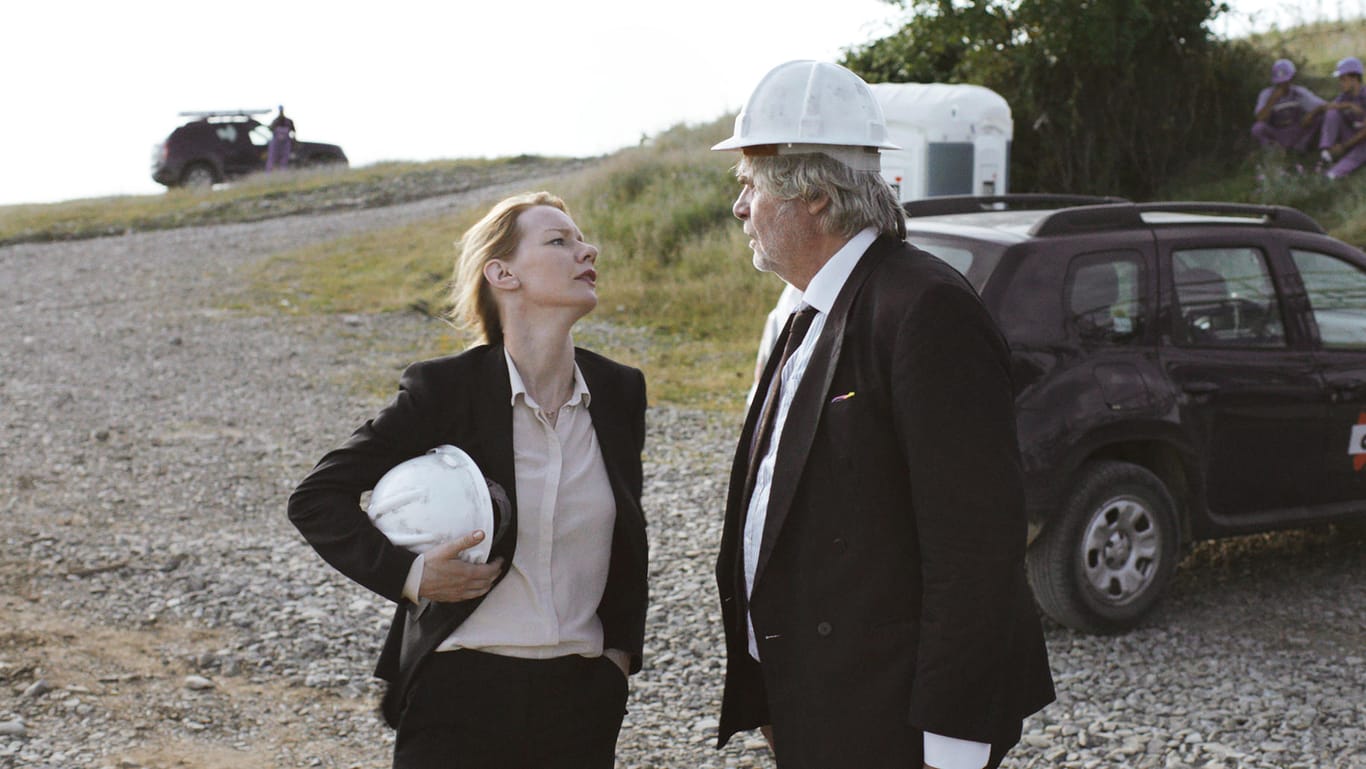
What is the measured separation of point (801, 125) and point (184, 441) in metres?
9.16

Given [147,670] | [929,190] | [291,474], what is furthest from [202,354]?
[147,670]

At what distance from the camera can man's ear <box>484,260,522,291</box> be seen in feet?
10.1

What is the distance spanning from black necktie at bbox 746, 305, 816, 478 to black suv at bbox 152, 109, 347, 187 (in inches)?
1222

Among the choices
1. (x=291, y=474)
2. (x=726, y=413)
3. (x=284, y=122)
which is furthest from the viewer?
(x=284, y=122)

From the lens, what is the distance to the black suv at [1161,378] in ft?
18.6

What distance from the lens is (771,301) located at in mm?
16312

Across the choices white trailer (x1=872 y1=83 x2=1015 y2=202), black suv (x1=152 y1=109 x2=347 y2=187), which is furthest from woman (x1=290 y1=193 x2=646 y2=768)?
black suv (x1=152 y1=109 x2=347 y2=187)

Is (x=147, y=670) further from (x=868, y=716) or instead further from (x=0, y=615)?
(x=868, y=716)

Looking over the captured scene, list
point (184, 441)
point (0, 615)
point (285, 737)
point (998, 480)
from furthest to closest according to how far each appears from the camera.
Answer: point (184, 441)
point (0, 615)
point (285, 737)
point (998, 480)

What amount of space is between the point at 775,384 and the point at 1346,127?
51.6 feet

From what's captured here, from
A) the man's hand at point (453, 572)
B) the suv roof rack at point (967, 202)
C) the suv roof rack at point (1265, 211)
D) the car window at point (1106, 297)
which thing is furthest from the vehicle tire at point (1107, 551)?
the man's hand at point (453, 572)

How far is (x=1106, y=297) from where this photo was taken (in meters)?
5.89

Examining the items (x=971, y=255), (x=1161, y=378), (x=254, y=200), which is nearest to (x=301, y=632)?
(x=971, y=255)

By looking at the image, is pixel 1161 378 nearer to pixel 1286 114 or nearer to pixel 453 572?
pixel 453 572
